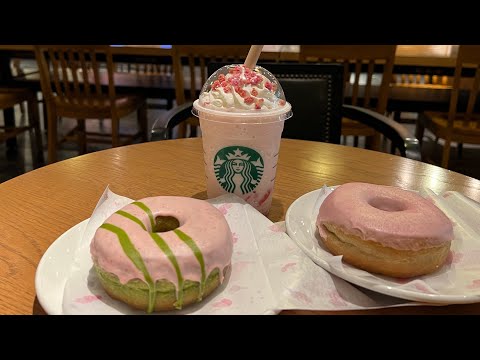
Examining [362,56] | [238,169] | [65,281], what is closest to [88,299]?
[65,281]

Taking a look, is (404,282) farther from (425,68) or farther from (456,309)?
(425,68)

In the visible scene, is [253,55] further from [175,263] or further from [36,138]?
[36,138]

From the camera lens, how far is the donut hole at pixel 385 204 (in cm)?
83

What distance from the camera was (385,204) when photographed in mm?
850

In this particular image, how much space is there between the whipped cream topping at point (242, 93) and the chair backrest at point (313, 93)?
3.10ft

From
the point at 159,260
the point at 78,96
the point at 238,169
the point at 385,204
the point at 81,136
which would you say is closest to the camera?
the point at 159,260

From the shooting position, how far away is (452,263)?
0.80 m

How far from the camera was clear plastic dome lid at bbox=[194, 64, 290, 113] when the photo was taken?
92 centimetres

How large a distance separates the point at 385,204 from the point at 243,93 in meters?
0.35

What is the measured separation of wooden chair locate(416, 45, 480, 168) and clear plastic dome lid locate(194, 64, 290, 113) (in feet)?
6.51

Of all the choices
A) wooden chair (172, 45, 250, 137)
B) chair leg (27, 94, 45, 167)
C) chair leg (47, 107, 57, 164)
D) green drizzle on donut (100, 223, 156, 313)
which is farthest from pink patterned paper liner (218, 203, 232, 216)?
chair leg (27, 94, 45, 167)

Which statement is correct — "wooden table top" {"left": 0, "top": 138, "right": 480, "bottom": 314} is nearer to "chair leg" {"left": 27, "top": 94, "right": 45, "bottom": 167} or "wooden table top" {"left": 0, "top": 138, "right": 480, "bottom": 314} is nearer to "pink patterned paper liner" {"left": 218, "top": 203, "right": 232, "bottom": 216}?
"pink patterned paper liner" {"left": 218, "top": 203, "right": 232, "bottom": 216}
